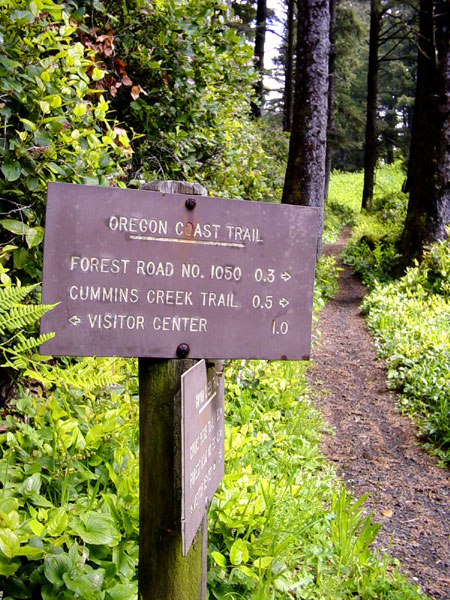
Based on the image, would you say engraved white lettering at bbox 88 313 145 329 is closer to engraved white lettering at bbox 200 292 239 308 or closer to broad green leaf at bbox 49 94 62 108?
engraved white lettering at bbox 200 292 239 308

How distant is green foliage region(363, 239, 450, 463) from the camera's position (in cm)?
484

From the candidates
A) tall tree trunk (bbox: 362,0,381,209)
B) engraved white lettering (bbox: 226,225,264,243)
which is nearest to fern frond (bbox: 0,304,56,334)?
engraved white lettering (bbox: 226,225,264,243)

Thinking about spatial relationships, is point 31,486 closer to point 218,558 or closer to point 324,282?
point 218,558

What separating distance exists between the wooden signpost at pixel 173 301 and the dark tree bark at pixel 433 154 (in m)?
8.58

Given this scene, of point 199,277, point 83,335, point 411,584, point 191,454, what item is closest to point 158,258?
point 199,277

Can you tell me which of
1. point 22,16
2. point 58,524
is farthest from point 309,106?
point 58,524

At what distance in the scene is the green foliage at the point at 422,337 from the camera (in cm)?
484

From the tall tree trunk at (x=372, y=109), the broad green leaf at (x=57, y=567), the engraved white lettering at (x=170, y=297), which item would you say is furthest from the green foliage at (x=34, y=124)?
the tall tree trunk at (x=372, y=109)

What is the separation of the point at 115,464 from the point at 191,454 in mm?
1105

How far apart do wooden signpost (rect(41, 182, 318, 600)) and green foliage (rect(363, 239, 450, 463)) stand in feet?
11.0

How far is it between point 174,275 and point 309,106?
757cm

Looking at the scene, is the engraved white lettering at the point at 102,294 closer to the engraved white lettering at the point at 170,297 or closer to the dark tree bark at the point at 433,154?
the engraved white lettering at the point at 170,297

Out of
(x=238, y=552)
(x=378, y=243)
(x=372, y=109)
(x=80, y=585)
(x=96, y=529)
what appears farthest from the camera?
(x=372, y=109)

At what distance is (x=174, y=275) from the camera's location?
1.56m
